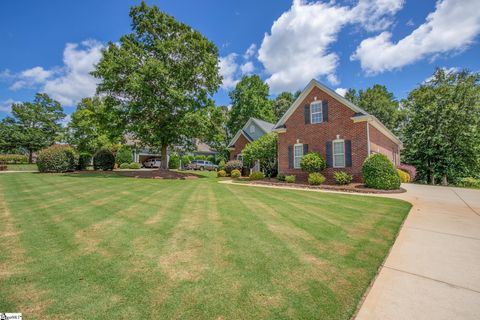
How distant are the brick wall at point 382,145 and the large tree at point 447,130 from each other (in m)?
1.24

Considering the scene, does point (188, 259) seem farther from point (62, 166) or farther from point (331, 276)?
point (62, 166)

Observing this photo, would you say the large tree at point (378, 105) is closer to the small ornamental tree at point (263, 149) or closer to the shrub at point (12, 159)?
the small ornamental tree at point (263, 149)

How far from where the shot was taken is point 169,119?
18938mm

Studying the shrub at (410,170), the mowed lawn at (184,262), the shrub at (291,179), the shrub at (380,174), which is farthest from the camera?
the shrub at (410,170)

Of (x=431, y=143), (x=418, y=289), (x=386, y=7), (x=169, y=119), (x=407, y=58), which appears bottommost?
(x=418, y=289)

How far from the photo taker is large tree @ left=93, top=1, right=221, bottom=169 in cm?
1738

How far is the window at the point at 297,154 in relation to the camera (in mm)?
16312

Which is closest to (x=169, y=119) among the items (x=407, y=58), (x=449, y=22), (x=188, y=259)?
(x=188, y=259)

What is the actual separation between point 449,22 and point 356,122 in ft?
27.2

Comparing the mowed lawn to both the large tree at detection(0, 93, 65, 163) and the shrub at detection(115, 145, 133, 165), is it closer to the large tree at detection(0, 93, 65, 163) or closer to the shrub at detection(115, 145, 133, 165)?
the shrub at detection(115, 145, 133, 165)

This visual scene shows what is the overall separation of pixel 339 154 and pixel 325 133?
1713 millimetres

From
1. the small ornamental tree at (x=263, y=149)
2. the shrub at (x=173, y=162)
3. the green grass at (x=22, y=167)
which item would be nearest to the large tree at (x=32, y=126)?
the green grass at (x=22, y=167)

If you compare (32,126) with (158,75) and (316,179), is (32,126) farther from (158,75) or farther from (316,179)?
(316,179)

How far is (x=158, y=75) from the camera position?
55.9 ft
